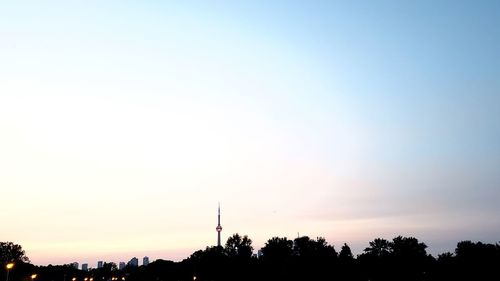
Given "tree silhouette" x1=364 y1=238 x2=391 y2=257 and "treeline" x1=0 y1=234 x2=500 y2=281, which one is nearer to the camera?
"treeline" x1=0 y1=234 x2=500 y2=281

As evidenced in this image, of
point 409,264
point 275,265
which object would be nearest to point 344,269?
point 275,265

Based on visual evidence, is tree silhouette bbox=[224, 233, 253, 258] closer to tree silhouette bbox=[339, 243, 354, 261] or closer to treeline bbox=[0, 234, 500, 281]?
treeline bbox=[0, 234, 500, 281]

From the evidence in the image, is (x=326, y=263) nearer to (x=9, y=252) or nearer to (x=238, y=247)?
(x=238, y=247)

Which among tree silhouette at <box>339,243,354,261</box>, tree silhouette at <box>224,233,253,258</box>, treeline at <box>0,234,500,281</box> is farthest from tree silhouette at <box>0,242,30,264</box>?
tree silhouette at <box>339,243,354,261</box>

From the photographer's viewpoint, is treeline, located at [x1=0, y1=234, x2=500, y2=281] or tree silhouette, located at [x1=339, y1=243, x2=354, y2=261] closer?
treeline, located at [x1=0, y1=234, x2=500, y2=281]

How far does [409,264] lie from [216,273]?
65.9m

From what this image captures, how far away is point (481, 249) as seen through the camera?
121625mm

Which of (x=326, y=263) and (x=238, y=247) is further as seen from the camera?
(x=238, y=247)

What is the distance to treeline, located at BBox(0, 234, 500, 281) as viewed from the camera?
121 meters

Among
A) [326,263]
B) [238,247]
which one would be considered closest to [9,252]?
[238,247]

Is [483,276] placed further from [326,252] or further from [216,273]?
[216,273]

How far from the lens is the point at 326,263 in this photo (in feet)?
442

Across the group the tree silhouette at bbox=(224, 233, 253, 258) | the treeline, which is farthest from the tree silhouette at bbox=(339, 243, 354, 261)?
the tree silhouette at bbox=(224, 233, 253, 258)

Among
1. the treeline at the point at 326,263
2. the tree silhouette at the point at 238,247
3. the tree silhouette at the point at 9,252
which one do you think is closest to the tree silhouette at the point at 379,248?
the treeline at the point at 326,263
